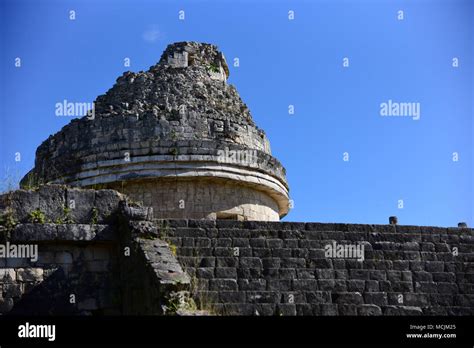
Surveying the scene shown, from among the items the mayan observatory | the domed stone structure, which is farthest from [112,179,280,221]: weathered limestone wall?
the mayan observatory

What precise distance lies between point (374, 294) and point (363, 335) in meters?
2.27

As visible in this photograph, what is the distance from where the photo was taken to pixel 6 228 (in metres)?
10.0

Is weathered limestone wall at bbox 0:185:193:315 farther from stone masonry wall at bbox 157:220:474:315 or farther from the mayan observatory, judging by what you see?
stone masonry wall at bbox 157:220:474:315

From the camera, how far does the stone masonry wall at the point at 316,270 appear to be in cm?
1007

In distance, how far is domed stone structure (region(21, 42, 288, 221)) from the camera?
1519 centimetres

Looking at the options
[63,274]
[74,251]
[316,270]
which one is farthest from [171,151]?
[316,270]

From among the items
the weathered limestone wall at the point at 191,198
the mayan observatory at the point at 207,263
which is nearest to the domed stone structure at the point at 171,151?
the weathered limestone wall at the point at 191,198

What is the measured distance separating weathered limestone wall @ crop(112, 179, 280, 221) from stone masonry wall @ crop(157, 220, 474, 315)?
4289mm

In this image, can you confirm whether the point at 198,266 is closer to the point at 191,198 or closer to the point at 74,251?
the point at 74,251

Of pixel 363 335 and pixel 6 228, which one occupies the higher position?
pixel 6 228

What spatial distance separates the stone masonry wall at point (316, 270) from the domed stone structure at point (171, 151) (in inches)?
174

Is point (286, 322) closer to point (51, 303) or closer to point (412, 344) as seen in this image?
point (412, 344)

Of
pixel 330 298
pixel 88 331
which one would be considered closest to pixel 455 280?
pixel 330 298

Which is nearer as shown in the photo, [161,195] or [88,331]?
[88,331]
